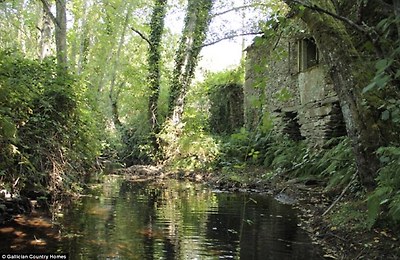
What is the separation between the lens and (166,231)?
5793 mm

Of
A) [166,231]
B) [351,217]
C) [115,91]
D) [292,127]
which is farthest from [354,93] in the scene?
[115,91]

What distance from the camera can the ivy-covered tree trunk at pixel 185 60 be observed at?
15461 mm

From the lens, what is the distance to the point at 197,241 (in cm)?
534

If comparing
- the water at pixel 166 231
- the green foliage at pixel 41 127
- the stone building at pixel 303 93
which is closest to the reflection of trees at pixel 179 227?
the water at pixel 166 231

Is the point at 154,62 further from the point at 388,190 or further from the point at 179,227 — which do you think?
the point at 388,190

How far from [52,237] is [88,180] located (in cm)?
598

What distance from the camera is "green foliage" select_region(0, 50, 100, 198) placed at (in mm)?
6367

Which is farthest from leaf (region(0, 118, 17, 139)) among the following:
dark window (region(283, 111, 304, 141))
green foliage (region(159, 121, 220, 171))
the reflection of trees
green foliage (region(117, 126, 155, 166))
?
green foliage (region(117, 126, 155, 166))

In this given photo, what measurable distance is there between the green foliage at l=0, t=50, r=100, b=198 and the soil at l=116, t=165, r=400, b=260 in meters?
4.42

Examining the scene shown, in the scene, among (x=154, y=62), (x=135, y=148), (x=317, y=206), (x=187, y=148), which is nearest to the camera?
(x=317, y=206)

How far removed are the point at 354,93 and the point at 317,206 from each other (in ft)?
8.80

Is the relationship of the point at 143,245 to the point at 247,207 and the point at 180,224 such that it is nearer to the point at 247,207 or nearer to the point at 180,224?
the point at 180,224

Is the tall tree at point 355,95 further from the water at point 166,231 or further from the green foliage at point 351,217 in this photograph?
the water at point 166,231

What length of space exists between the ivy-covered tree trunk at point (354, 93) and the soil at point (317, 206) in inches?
31.5
